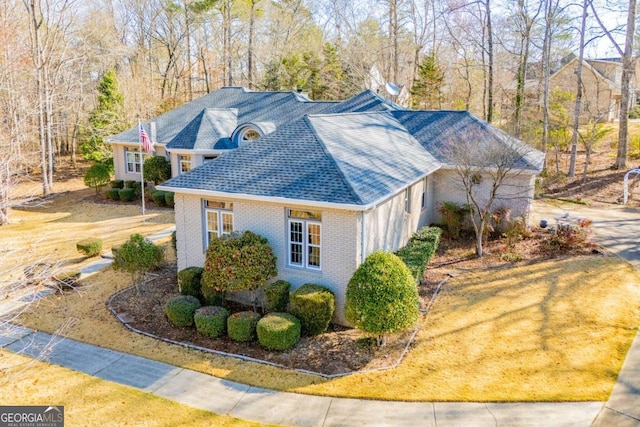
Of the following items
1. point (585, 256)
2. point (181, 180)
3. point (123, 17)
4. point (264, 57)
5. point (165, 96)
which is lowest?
point (585, 256)

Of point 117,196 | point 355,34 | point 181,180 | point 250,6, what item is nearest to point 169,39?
point 250,6

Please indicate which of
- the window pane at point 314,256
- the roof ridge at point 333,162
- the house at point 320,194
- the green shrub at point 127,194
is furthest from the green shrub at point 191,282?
the green shrub at point 127,194

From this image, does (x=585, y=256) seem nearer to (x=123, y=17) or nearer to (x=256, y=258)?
(x=256, y=258)

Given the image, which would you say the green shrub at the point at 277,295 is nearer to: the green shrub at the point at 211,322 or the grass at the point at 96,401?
the green shrub at the point at 211,322

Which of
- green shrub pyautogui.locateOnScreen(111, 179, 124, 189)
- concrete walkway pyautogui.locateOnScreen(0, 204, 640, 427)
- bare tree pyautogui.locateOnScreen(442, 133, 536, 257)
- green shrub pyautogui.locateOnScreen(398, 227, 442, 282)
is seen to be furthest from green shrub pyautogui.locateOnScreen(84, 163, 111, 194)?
green shrub pyautogui.locateOnScreen(398, 227, 442, 282)

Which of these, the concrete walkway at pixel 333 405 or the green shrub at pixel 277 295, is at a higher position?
the green shrub at pixel 277 295

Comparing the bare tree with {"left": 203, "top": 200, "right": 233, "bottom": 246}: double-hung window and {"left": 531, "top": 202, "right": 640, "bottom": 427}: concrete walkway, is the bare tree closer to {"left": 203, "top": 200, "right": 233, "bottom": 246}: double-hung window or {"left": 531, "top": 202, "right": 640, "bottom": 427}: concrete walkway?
{"left": 531, "top": 202, "right": 640, "bottom": 427}: concrete walkway

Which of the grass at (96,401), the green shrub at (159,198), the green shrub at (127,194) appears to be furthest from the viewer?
the green shrub at (127,194)

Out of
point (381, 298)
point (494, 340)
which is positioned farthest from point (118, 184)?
point (494, 340)
